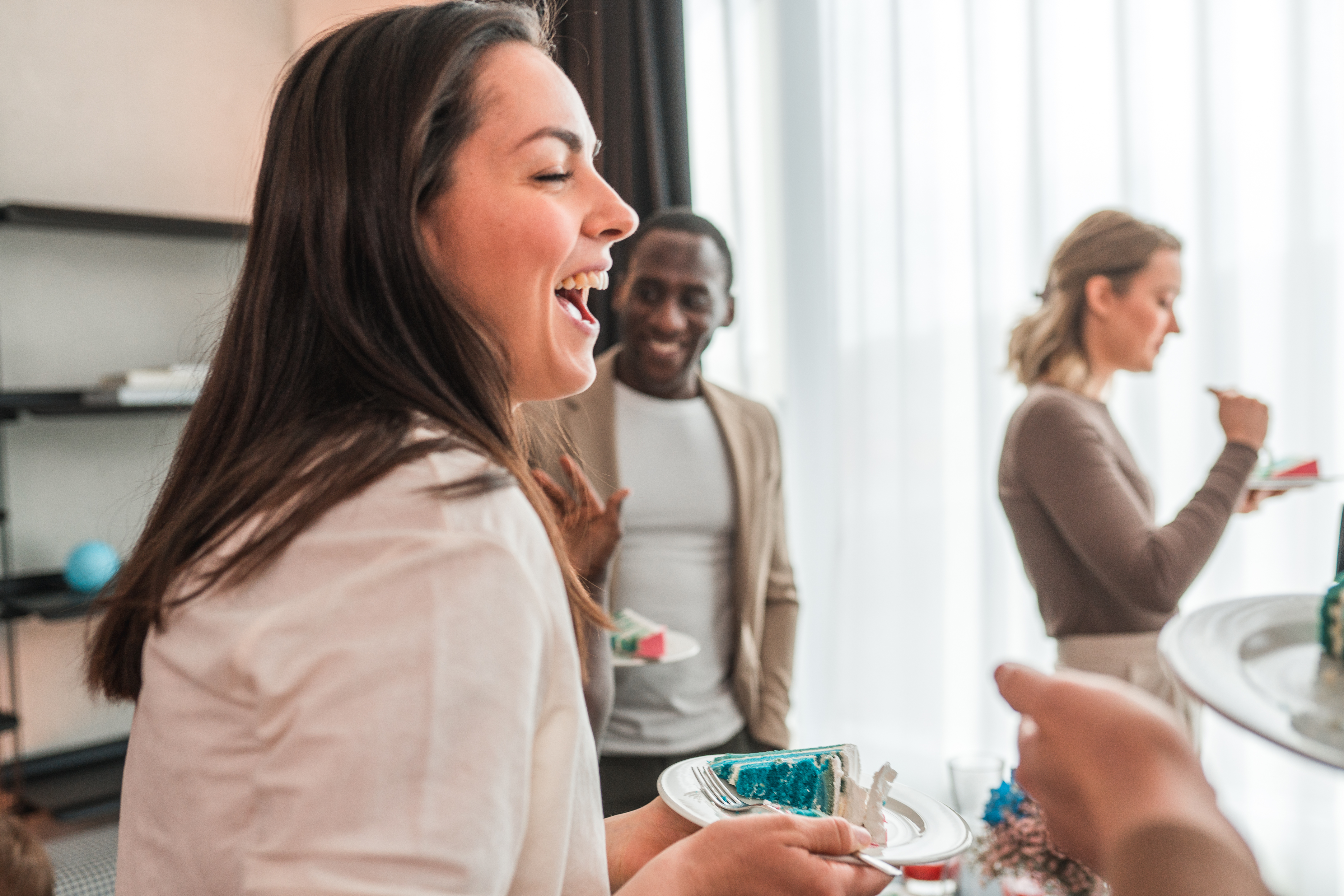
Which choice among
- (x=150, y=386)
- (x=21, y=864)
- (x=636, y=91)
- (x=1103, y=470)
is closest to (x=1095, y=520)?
(x=1103, y=470)

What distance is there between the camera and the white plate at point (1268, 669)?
0.45 metres

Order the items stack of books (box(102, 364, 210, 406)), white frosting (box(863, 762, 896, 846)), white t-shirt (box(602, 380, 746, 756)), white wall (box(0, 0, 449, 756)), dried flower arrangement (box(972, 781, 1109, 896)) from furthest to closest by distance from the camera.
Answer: white wall (box(0, 0, 449, 756)) < stack of books (box(102, 364, 210, 406)) < white t-shirt (box(602, 380, 746, 756)) < dried flower arrangement (box(972, 781, 1109, 896)) < white frosting (box(863, 762, 896, 846))

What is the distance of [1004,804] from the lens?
128 cm

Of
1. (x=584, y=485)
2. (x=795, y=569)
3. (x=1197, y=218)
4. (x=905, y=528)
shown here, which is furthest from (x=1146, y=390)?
(x=584, y=485)

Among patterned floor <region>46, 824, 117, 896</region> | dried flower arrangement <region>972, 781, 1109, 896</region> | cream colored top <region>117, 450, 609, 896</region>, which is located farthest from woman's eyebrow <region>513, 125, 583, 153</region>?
patterned floor <region>46, 824, 117, 896</region>

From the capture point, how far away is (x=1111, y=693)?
0.55 metres

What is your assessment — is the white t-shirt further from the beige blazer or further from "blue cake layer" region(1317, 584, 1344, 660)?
"blue cake layer" region(1317, 584, 1344, 660)

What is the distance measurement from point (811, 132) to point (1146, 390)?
1.23 metres

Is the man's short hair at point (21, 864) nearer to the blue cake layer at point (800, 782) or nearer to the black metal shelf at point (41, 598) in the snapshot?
the blue cake layer at point (800, 782)

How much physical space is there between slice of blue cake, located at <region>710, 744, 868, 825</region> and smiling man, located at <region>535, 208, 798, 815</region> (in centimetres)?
100

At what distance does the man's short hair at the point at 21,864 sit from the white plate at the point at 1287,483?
5.93ft

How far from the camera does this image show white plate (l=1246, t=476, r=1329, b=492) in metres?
1.59

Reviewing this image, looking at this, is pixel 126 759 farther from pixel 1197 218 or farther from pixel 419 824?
pixel 1197 218

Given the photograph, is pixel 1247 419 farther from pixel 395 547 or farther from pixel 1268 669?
pixel 395 547
